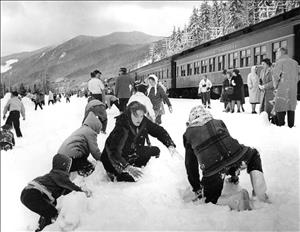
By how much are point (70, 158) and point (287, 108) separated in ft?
9.89

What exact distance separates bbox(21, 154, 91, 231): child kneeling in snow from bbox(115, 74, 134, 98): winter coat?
10.4ft

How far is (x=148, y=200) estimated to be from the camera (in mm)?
2604

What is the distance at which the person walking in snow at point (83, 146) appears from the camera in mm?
2895

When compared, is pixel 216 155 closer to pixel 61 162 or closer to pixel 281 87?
pixel 61 162

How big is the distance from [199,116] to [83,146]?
1.03 metres

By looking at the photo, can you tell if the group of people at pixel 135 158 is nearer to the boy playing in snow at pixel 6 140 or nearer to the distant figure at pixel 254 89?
the boy playing in snow at pixel 6 140

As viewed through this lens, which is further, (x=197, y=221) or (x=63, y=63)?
(x=63, y=63)

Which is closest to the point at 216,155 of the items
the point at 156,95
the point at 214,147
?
the point at 214,147

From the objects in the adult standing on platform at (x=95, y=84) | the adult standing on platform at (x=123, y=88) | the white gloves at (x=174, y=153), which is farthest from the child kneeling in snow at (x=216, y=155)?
the adult standing on platform at (x=123, y=88)

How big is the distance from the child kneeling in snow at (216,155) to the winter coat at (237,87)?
9.90ft

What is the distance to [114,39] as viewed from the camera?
9.58ft

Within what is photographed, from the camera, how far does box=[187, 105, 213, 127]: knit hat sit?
254cm

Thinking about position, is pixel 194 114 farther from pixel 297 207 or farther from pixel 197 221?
pixel 297 207

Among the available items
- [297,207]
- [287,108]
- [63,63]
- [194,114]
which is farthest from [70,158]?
[287,108]
